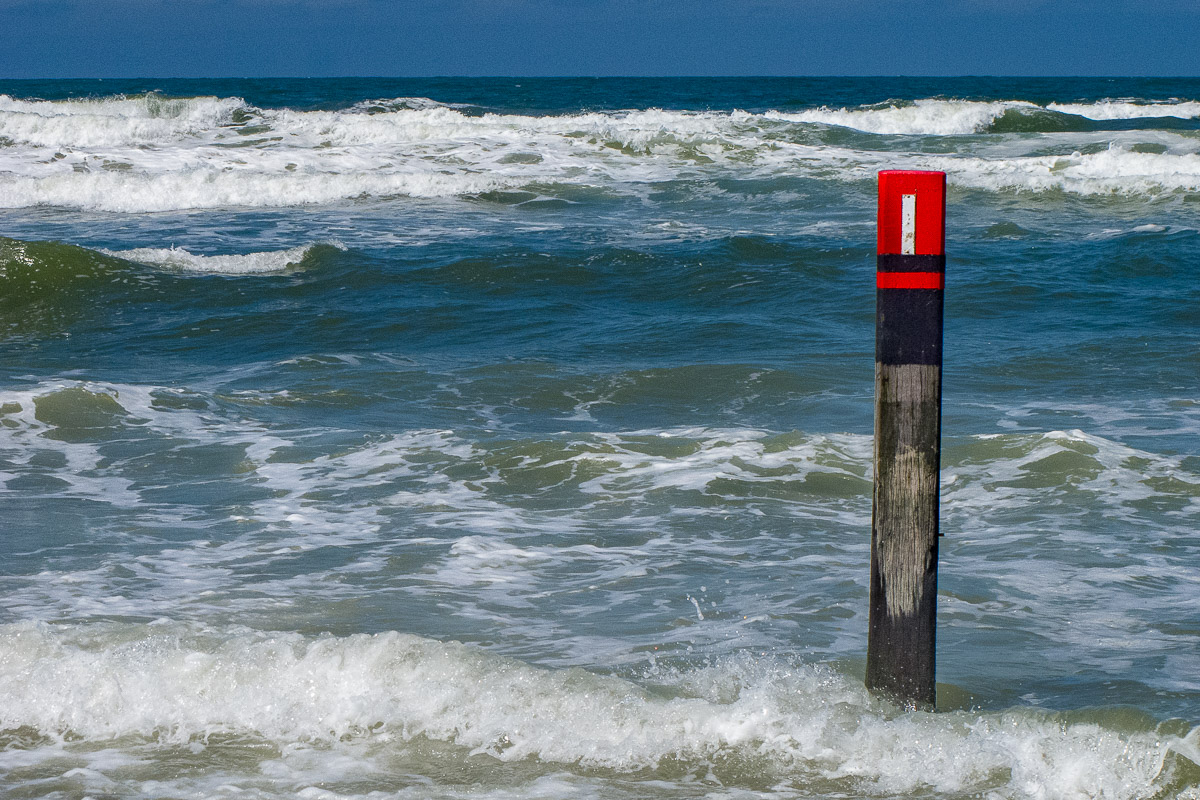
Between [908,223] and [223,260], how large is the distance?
39.1ft

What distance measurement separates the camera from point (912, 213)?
291 cm

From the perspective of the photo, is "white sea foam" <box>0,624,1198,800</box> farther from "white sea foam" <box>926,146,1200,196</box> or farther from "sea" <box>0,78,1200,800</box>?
"white sea foam" <box>926,146,1200,196</box>

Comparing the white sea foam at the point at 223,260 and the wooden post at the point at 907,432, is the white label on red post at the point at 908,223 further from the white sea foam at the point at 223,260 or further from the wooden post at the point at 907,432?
the white sea foam at the point at 223,260

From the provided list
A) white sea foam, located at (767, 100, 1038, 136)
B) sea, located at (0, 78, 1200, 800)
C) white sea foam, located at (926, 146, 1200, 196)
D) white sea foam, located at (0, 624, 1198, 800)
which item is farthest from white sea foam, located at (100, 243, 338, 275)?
white sea foam, located at (767, 100, 1038, 136)

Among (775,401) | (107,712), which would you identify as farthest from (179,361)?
(107,712)

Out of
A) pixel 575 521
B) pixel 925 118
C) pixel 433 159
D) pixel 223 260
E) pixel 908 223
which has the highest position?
pixel 925 118

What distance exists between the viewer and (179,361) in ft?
31.1

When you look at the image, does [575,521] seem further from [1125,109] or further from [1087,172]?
[1125,109]

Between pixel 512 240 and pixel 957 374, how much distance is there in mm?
7809

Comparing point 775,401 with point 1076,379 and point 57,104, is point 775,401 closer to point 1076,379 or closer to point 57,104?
point 1076,379

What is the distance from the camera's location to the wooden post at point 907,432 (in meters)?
2.92

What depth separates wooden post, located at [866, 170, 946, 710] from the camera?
292cm

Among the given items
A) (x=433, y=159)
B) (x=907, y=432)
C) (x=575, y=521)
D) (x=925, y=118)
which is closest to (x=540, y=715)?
(x=907, y=432)

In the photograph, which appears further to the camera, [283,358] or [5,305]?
[5,305]
